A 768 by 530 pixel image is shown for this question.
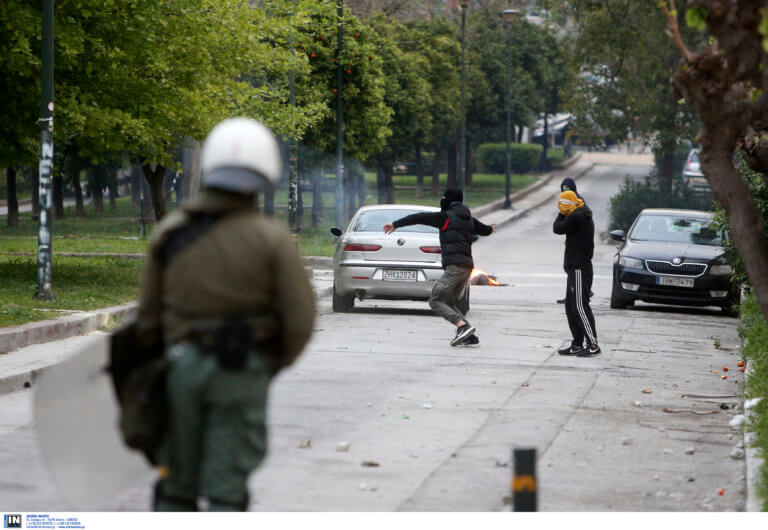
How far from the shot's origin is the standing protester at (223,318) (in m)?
4.09

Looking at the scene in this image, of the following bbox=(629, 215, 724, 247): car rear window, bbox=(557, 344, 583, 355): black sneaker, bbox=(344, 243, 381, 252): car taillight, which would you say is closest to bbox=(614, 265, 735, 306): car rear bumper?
bbox=(629, 215, 724, 247): car rear window

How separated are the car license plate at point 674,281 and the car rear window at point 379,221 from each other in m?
3.85

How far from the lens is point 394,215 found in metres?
17.6

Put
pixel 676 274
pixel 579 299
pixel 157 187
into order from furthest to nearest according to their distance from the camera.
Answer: pixel 157 187 < pixel 676 274 < pixel 579 299

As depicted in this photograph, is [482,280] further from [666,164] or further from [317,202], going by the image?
[666,164]

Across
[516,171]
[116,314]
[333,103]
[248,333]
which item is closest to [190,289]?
[248,333]

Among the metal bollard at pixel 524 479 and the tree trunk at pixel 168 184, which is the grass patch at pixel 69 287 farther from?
the tree trunk at pixel 168 184

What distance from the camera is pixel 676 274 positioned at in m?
18.7

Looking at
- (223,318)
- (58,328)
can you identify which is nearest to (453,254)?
(58,328)

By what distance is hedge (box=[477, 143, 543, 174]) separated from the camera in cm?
6506

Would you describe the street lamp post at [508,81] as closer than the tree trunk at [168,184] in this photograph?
Yes

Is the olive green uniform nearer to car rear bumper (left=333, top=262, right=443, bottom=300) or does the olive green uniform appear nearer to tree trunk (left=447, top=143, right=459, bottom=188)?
car rear bumper (left=333, top=262, right=443, bottom=300)

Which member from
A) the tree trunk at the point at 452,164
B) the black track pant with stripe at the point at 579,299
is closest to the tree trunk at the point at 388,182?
the tree trunk at the point at 452,164

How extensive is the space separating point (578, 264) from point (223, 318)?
29.5ft
